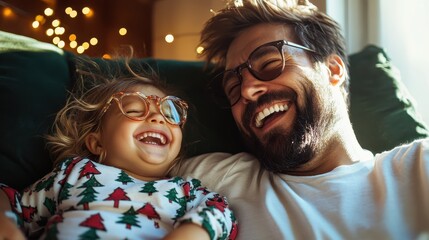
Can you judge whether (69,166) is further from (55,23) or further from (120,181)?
(55,23)

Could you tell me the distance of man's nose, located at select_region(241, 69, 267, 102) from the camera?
4.35ft

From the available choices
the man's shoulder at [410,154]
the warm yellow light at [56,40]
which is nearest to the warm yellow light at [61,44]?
the warm yellow light at [56,40]

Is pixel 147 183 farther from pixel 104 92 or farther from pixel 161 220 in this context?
pixel 104 92

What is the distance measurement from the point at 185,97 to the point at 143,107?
0.32 m

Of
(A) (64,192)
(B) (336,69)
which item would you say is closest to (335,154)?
(B) (336,69)

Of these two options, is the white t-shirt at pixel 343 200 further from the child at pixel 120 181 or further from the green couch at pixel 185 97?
the green couch at pixel 185 97

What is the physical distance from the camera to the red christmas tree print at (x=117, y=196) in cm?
106

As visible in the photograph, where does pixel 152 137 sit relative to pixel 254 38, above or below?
below

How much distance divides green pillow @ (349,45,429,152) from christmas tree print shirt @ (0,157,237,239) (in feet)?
2.23

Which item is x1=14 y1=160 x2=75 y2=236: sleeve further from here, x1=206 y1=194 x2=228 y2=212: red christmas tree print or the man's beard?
the man's beard

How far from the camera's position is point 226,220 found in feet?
3.50

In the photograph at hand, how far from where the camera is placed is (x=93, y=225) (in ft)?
3.17

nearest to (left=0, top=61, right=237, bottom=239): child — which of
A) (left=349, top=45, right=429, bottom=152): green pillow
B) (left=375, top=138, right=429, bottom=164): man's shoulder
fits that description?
(left=375, top=138, right=429, bottom=164): man's shoulder

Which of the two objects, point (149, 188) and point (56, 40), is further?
point (56, 40)
